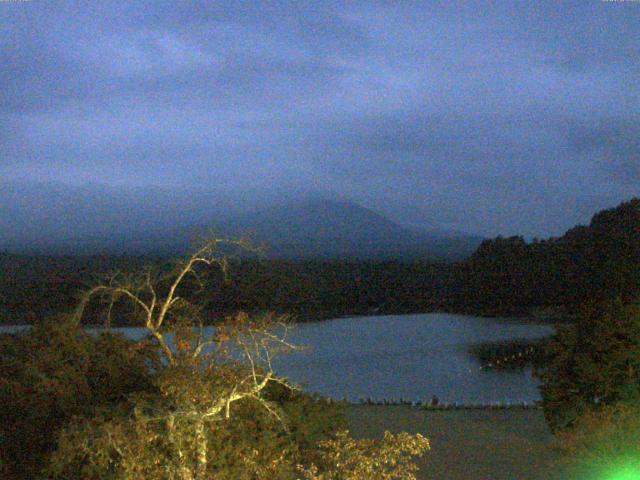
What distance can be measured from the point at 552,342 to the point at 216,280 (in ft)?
78.9

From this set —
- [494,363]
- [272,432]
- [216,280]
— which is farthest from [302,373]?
[216,280]

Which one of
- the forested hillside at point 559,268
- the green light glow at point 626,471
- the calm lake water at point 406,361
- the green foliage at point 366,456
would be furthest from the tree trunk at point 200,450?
the forested hillside at point 559,268

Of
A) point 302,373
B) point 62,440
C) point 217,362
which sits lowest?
point 302,373

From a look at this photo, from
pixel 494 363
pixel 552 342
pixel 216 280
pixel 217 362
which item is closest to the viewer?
pixel 217 362

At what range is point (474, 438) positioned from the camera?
10742 millimetres

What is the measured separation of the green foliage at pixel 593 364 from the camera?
9734 millimetres

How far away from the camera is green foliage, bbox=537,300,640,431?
9734 mm

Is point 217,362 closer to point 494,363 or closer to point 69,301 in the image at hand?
point 494,363

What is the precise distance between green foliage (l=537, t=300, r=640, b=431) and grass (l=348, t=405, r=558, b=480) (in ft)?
1.98

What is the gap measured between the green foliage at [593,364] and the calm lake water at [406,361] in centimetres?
355

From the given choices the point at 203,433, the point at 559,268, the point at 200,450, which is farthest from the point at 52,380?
the point at 559,268

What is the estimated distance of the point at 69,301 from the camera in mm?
30891

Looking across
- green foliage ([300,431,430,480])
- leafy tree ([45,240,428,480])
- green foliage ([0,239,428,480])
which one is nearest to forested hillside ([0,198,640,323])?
green foliage ([0,239,428,480])

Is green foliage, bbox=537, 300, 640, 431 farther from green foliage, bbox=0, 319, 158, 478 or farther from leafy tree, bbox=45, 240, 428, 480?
green foliage, bbox=0, 319, 158, 478
